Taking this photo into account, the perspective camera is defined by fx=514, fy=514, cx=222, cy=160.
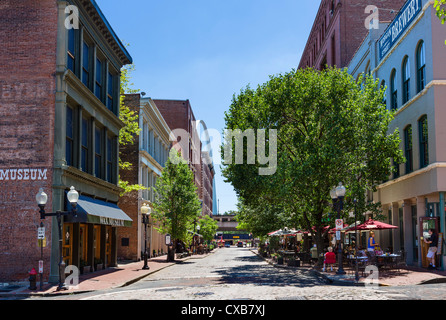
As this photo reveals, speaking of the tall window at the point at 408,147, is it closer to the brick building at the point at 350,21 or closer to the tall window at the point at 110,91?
the tall window at the point at 110,91

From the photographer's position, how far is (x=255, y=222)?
55.4 meters

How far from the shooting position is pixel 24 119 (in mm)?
21828

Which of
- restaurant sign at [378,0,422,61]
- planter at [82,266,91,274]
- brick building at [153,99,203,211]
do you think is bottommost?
planter at [82,266,91,274]

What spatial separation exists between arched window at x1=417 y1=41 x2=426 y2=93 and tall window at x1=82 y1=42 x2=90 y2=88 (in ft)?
57.7

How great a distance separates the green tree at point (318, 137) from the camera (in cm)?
2677

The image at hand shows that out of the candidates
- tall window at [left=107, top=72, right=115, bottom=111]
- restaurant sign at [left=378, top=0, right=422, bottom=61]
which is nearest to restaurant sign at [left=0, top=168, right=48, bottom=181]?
tall window at [left=107, top=72, right=115, bottom=111]

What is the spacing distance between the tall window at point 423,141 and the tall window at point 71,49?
59.3 ft

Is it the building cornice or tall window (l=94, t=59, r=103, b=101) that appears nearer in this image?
the building cornice

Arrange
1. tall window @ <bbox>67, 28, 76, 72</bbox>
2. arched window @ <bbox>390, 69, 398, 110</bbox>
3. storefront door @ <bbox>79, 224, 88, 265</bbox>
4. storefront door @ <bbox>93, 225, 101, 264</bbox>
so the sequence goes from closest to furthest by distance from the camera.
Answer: tall window @ <bbox>67, 28, 76, 72</bbox>, storefront door @ <bbox>79, 224, 88, 265</bbox>, storefront door @ <bbox>93, 225, 101, 264</bbox>, arched window @ <bbox>390, 69, 398, 110</bbox>

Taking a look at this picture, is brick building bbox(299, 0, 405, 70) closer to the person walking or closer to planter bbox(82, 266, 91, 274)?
the person walking

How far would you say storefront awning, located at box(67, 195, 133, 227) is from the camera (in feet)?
73.7

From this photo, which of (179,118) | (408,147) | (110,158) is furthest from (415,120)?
(179,118)

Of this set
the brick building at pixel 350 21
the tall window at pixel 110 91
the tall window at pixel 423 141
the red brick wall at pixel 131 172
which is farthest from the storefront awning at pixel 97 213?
the brick building at pixel 350 21

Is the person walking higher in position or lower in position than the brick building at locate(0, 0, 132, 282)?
lower
